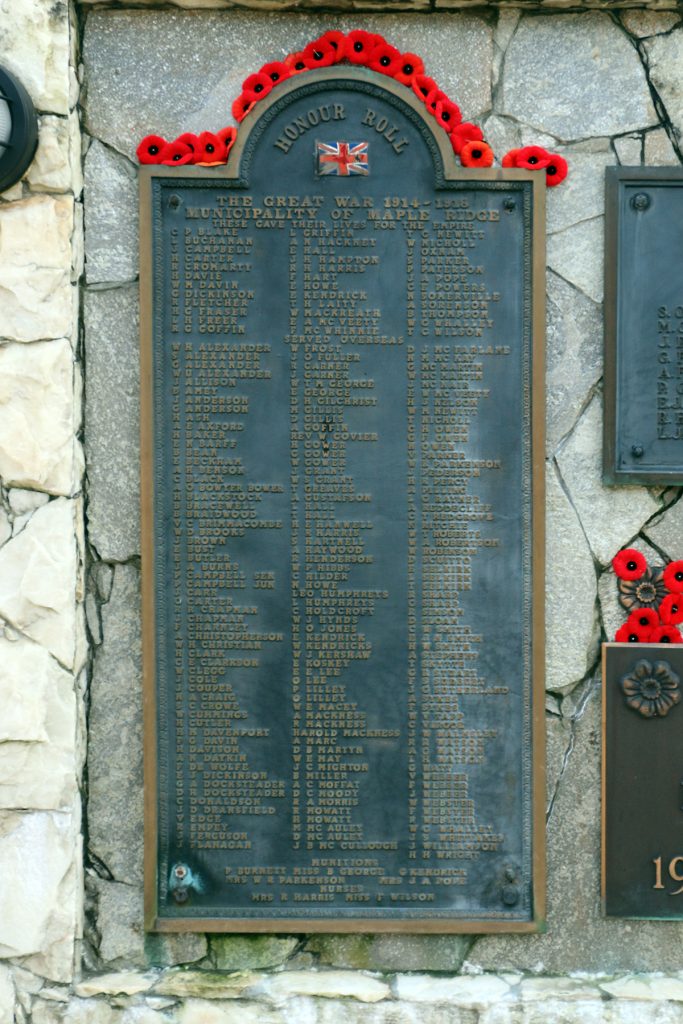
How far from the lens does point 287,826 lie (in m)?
3.32

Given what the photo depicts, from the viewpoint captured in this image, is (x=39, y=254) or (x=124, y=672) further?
(x=124, y=672)

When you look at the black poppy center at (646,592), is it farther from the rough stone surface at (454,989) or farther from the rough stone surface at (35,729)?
the rough stone surface at (35,729)

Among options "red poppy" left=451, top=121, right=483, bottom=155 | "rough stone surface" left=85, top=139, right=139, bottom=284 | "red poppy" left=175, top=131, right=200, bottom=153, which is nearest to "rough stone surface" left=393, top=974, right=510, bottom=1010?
"rough stone surface" left=85, top=139, right=139, bottom=284

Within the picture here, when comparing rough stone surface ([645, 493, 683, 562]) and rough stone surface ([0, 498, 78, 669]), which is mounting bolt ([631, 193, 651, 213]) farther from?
rough stone surface ([0, 498, 78, 669])

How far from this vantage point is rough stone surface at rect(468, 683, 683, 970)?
336 centimetres

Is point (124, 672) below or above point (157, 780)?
above

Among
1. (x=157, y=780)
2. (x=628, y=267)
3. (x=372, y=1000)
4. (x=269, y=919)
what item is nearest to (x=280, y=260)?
(x=628, y=267)

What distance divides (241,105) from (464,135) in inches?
29.9

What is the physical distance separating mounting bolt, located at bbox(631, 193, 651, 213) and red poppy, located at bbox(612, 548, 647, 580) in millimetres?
1170

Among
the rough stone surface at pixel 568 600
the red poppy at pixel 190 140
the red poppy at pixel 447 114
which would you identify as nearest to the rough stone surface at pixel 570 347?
the rough stone surface at pixel 568 600

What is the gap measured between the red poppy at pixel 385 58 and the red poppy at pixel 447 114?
0.19 m

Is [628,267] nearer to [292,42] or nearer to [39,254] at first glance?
[292,42]

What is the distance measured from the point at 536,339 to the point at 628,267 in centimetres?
41

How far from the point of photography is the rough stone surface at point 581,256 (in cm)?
334
